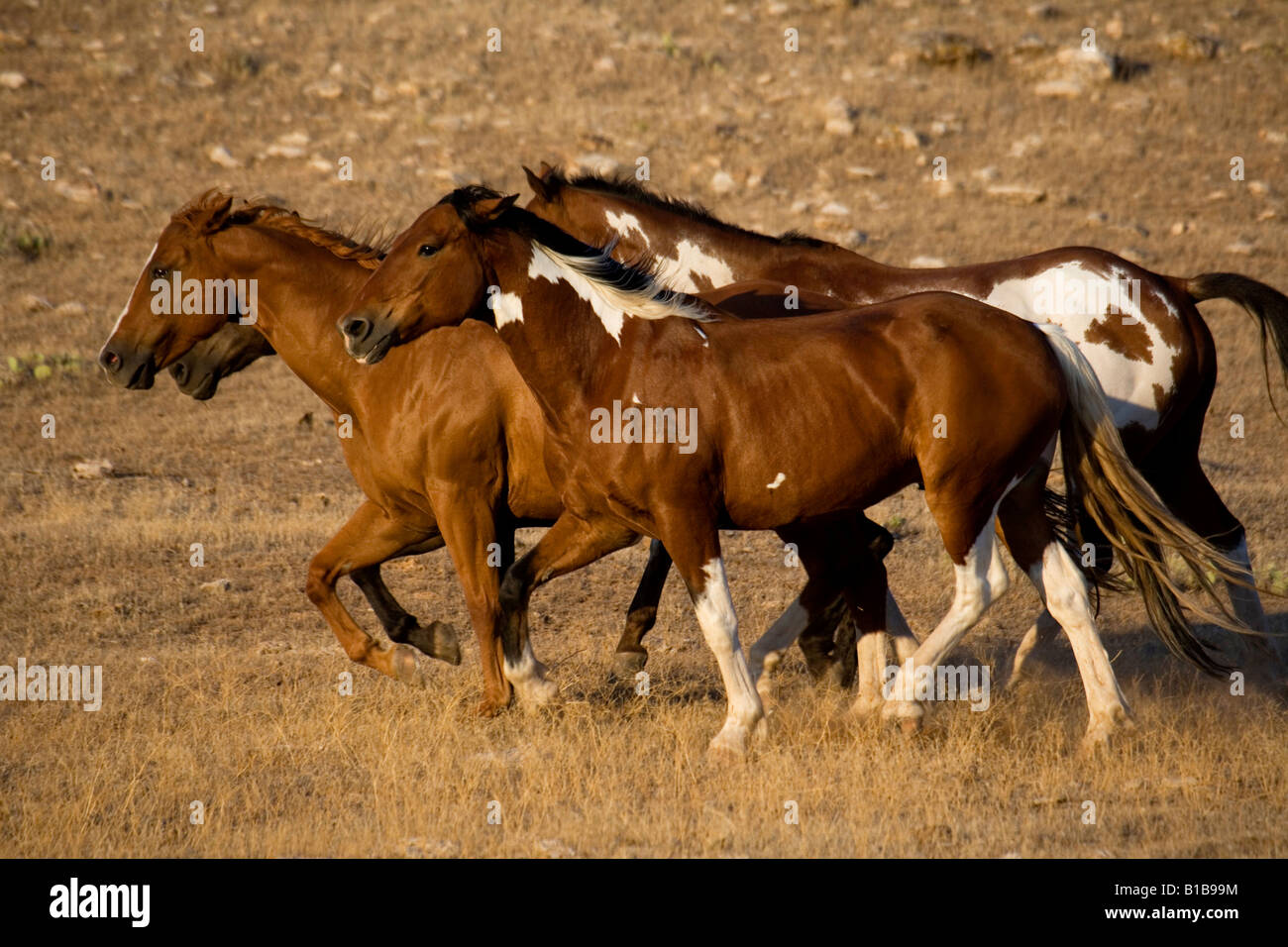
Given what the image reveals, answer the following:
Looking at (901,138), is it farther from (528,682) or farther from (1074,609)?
(528,682)

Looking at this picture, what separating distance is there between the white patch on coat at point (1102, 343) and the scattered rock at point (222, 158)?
49.4ft

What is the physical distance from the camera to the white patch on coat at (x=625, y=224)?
774 cm

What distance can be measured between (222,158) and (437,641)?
48.6ft

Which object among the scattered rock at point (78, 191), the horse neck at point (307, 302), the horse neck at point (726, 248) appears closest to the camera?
the horse neck at point (307, 302)

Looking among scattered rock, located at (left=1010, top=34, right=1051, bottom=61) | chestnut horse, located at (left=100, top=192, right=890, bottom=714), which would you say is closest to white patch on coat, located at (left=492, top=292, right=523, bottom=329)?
chestnut horse, located at (left=100, top=192, right=890, bottom=714)

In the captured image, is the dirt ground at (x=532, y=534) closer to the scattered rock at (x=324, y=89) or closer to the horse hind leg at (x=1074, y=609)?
the scattered rock at (x=324, y=89)

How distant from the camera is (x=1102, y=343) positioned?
7305 mm

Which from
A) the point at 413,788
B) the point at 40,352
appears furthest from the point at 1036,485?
the point at 40,352

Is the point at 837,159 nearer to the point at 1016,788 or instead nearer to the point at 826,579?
the point at 826,579

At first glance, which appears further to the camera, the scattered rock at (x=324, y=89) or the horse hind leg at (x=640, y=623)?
the scattered rock at (x=324, y=89)

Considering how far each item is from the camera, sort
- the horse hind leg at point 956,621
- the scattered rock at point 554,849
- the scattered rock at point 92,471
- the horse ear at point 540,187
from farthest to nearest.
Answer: the scattered rock at point 92,471 → the horse ear at point 540,187 → the horse hind leg at point 956,621 → the scattered rock at point 554,849

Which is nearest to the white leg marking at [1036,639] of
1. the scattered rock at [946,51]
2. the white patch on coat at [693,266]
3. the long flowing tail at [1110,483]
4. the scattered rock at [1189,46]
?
the long flowing tail at [1110,483]

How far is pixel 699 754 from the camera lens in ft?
19.5

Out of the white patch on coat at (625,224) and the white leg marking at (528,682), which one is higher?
the white patch on coat at (625,224)
